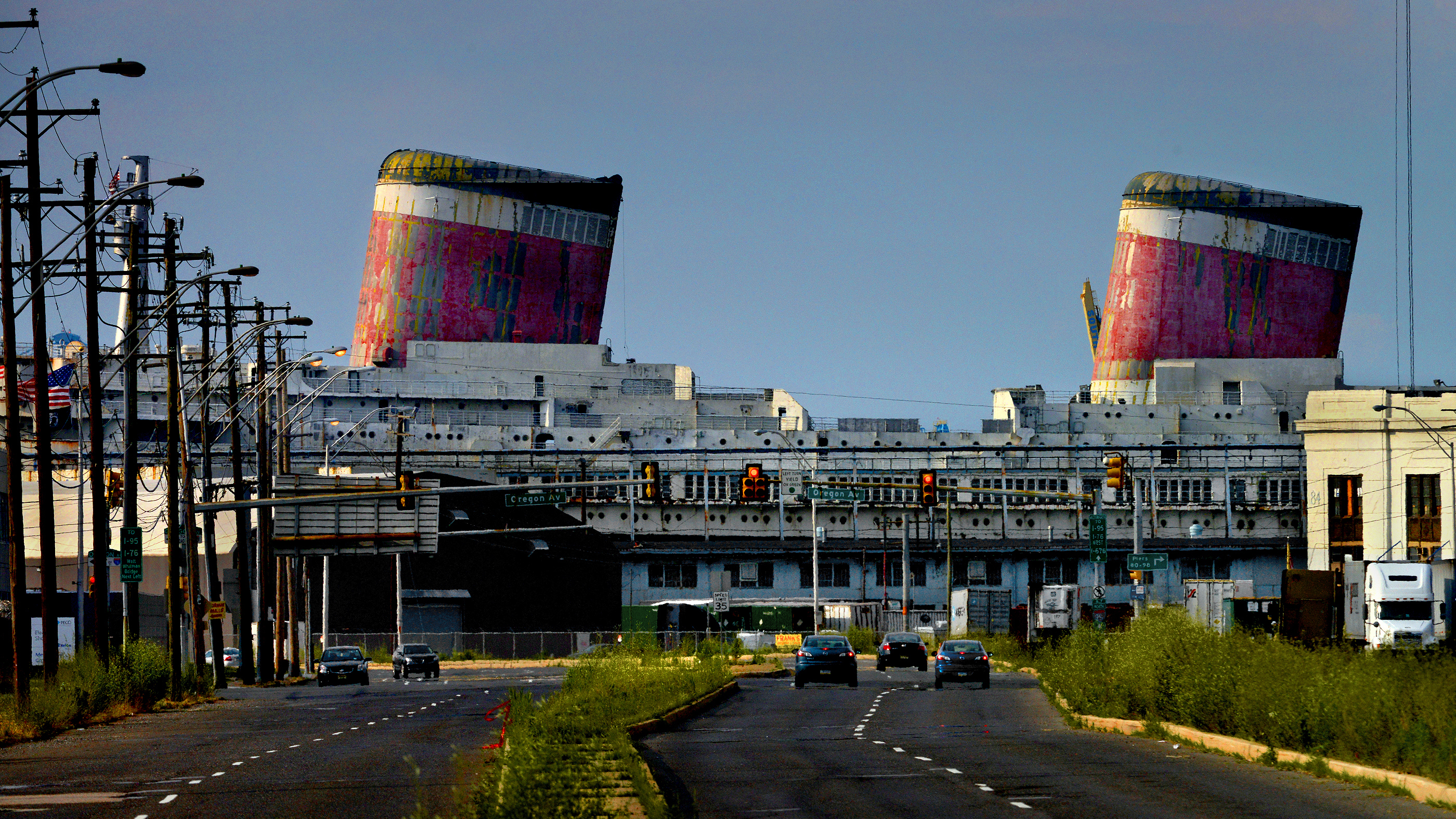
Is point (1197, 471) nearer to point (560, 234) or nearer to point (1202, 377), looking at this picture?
point (1202, 377)

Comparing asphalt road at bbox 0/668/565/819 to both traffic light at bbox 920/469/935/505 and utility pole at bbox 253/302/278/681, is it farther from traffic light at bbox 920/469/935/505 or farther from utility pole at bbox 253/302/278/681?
traffic light at bbox 920/469/935/505

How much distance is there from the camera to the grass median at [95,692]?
29453 mm

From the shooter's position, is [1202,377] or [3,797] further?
[1202,377]

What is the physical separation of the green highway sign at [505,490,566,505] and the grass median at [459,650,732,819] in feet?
54.4

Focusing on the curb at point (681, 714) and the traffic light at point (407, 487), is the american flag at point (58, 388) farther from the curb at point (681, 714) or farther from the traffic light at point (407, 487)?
the curb at point (681, 714)

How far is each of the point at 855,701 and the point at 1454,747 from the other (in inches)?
869

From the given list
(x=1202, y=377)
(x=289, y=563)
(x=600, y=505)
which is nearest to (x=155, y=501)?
(x=600, y=505)

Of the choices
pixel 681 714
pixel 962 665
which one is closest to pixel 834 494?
pixel 962 665

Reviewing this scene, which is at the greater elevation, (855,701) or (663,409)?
(663,409)

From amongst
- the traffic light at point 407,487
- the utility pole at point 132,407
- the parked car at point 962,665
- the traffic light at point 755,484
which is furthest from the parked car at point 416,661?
the parked car at point 962,665

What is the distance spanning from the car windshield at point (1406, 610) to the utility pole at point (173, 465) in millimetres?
30147

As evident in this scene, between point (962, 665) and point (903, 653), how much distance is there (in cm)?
1151

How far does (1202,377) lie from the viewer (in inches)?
4313

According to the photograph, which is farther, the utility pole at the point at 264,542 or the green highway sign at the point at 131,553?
the utility pole at the point at 264,542
